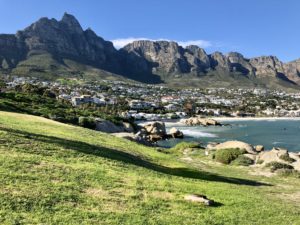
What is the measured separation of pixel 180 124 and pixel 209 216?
5506 inches

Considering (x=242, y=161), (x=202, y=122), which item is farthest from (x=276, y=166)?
(x=202, y=122)

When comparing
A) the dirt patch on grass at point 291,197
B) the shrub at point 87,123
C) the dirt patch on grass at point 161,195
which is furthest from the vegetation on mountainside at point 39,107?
the dirt patch on grass at point 291,197

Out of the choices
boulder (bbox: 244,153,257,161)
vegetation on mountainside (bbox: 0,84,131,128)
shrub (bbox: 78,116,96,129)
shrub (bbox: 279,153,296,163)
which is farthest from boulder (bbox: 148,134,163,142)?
shrub (bbox: 279,153,296,163)

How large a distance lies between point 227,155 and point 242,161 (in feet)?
6.13

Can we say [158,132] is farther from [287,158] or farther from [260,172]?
[260,172]

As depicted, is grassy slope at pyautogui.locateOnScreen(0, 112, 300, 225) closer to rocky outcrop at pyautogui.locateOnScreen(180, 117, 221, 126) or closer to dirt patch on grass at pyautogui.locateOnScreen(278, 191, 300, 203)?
dirt patch on grass at pyautogui.locateOnScreen(278, 191, 300, 203)

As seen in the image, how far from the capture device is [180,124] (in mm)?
154000

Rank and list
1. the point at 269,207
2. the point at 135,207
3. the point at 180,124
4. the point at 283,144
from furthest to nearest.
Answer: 1. the point at 180,124
2. the point at 283,144
3. the point at 269,207
4. the point at 135,207

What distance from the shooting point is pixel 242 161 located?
37.4 m

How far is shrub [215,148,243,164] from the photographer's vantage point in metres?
38.3

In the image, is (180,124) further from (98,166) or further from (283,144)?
(98,166)

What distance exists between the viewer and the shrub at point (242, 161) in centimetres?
3697

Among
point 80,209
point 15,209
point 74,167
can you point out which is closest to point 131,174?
point 74,167

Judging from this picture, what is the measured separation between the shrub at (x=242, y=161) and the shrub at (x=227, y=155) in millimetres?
525
